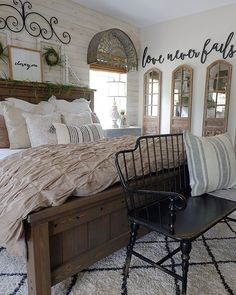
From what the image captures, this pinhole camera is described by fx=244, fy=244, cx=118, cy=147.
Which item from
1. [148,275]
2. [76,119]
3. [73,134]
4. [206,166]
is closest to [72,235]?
[148,275]

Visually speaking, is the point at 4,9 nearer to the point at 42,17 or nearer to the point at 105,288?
the point at 42,17

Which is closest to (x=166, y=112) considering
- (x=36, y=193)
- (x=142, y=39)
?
(x=142, y=39)

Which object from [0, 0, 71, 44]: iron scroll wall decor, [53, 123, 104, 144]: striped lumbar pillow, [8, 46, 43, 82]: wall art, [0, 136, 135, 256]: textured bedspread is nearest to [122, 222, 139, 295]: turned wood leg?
[0, 136, 135, 256]: textured bedspread

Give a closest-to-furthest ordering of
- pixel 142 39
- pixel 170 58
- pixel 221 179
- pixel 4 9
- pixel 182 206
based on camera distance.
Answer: pixel 182 206 < pixel 221 179 < pixel 4 9 < pixel 170 58 < pixel 142 39

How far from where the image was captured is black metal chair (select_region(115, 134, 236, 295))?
1.23m

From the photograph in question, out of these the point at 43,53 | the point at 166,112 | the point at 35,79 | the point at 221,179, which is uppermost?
the point at 43,53

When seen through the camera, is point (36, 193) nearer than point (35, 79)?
Yes

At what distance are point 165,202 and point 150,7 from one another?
327cm

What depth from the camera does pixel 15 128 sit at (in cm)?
260

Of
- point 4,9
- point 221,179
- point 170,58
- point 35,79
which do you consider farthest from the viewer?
point 170,58

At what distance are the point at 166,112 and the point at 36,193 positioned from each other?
357cm

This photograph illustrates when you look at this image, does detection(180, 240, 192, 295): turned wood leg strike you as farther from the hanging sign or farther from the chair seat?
the hanging sign

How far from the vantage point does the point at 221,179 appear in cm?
177

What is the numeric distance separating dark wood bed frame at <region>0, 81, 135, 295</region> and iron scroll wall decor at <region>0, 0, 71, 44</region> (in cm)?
272
